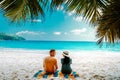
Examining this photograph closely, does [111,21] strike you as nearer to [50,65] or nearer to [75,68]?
[50,65]

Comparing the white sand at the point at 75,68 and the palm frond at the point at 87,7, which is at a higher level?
the palm frond at the point at 87,7

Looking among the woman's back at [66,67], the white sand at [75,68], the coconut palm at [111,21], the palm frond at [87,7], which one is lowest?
the white sand at [75,68]

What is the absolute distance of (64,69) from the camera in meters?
7.79

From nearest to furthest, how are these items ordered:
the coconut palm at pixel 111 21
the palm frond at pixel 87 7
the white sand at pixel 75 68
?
1. the coconut palm at pixel 111 21
2. the palm frond at pixel 87 7
3. the white sand at pixel 75 68

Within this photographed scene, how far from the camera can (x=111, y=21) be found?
232cm

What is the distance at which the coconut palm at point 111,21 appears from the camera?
7.38 ft

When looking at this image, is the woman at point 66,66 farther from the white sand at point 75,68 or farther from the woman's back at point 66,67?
the white sand at point 75,68

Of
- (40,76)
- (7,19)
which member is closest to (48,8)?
(7,19)

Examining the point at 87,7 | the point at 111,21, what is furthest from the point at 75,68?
the point at 111,21

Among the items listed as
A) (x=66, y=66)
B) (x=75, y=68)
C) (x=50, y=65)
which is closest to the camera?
(x=50, y=65)

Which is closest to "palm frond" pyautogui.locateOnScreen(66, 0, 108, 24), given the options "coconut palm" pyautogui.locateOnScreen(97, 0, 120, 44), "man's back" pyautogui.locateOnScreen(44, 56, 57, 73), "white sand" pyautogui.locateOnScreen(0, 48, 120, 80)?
"coconut palm" pyautogui.locateOnScreen(97, 0, 120, 44)

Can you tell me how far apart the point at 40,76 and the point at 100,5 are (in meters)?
4.82

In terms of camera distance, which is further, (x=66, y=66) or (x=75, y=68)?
(x=75, y=68)

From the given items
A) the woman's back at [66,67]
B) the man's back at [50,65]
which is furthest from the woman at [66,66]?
the man's back at [50,65]
